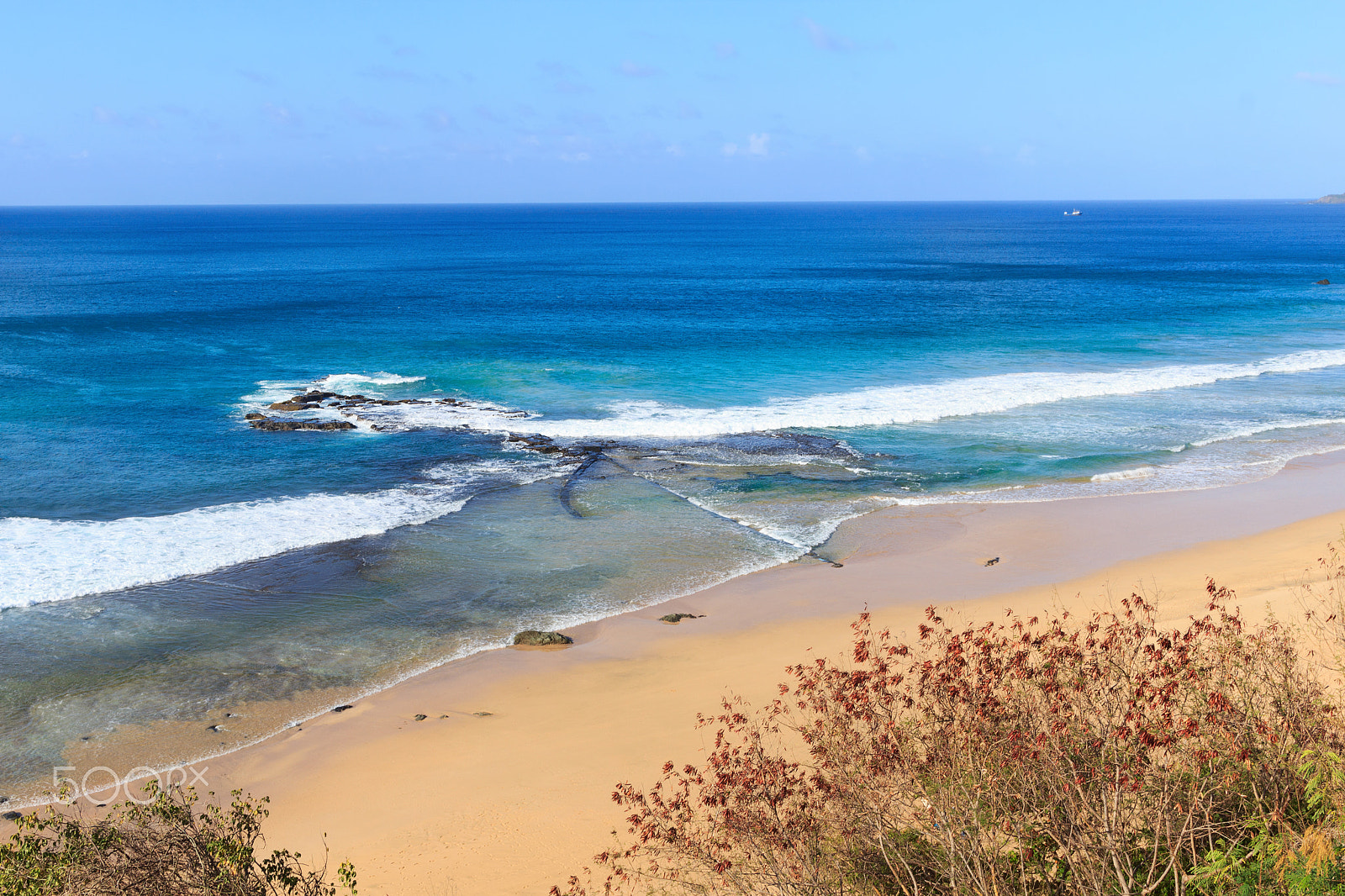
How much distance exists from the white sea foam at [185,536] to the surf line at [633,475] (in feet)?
9.06

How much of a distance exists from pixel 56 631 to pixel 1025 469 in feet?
82.7

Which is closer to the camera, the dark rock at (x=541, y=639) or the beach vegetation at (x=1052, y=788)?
the beach vegetation at (x=1052, y=788)

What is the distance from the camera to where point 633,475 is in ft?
89.7

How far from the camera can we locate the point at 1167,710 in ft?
24.6

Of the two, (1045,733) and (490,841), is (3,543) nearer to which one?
(490,841)

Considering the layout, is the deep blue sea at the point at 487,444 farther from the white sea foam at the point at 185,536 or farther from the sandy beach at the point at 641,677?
the sandy beach at the point at 641,677

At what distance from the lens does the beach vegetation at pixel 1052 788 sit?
23.7 ft

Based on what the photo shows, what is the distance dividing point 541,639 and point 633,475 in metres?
11.1

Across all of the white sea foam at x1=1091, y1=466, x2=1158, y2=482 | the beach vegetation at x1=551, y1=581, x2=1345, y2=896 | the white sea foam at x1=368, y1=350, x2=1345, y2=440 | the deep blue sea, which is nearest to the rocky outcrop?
the deep blue sea

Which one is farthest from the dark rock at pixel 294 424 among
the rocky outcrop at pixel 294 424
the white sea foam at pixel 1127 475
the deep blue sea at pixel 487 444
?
the white sea foam at pixel 1127 475

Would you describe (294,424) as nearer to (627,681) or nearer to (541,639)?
(541,639)

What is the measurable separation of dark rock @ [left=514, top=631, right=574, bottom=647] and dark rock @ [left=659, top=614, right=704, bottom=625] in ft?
6.26

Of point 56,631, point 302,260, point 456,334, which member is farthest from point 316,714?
point 302,260

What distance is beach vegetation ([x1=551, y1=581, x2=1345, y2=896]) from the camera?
7.22m
